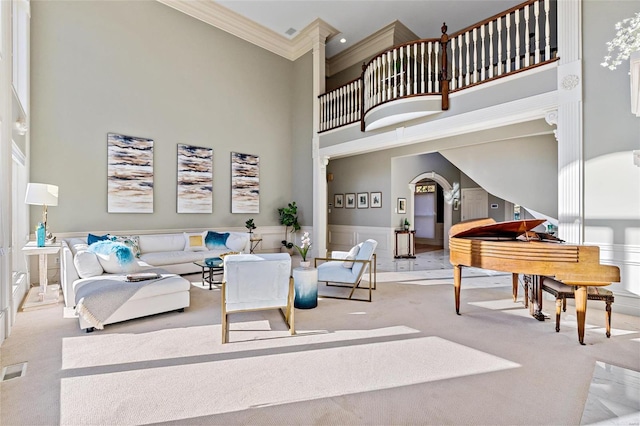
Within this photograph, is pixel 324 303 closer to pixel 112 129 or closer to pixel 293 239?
pixel 293 239

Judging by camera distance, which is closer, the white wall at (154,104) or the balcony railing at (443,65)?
the balcony railing at (443,65)

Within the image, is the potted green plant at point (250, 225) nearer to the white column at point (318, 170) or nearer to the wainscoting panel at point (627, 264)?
the white column at point (318, 170)

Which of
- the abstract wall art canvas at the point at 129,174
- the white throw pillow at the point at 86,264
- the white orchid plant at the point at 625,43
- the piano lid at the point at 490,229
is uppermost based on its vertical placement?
the white orchid plant at the point at 625,43

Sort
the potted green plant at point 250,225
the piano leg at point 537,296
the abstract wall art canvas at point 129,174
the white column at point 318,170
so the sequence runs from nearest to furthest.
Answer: the piano leg at point 537,296 < the abstract wall art canvas at point 129,174 < the potted green plant at point 250,225 < the white column at point 318,170

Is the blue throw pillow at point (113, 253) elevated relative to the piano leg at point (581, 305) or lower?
elevated

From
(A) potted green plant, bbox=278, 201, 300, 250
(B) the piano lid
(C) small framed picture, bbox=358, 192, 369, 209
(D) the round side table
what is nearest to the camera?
(B) the piano lid

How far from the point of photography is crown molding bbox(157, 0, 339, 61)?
675 cm

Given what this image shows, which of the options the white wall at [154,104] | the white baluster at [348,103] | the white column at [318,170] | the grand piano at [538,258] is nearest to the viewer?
the grand piano at [538,258]

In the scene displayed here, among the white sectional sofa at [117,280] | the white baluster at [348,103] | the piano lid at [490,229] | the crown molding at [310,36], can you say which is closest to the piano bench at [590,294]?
the piano lid at [490,229]

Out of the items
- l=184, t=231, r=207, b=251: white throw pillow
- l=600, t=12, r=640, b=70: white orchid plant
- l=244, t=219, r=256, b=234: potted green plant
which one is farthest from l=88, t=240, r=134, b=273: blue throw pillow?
l=600, t=12, r=640, b=70: white orchid plant

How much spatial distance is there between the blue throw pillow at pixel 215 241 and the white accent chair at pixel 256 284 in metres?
3.58

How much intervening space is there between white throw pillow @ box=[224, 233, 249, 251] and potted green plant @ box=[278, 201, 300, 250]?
165cm

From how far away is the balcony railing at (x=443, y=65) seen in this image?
4.40 m

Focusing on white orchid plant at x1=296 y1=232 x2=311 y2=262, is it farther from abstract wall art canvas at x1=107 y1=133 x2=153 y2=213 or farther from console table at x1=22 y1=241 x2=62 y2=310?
abstract wall art canvas at x1=107 y1=133 x2=153 y2=213
